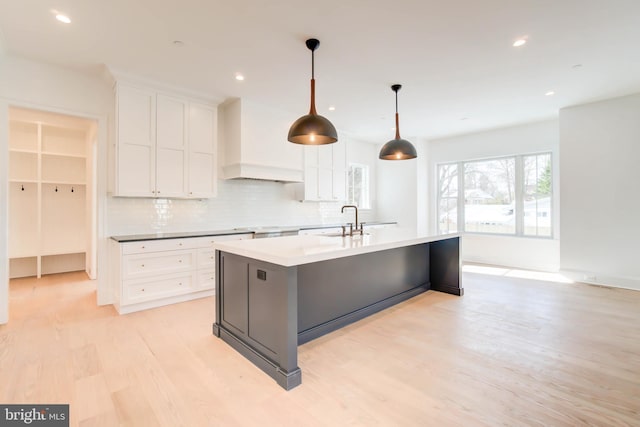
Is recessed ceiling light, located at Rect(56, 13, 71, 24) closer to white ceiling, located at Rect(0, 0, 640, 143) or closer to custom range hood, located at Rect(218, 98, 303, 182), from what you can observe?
white ceiling, located at Rect(0, 0, 640, 143)

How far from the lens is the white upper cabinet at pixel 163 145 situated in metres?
3.65

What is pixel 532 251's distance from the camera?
226 inches

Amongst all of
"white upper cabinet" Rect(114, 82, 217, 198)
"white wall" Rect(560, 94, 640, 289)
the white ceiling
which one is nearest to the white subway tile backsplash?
"white upper cabinet" Rect(114, 82, 217, 198)

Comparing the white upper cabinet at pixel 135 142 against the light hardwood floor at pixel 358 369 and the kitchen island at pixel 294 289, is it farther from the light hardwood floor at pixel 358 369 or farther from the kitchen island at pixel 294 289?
the kitchen island at pixel 294 289

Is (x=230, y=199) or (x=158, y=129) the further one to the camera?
(x=230, y=199)

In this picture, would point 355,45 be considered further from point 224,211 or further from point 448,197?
point 448,197

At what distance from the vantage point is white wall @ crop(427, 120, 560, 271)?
18.1 ft

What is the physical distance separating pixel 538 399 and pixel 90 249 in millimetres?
6330

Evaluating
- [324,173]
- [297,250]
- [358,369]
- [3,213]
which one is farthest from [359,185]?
[3,213]

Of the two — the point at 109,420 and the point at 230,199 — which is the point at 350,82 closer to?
the point at 230,199

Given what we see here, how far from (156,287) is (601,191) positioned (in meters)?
6.54

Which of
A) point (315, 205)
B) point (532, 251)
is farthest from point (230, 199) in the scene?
point (532, 251)

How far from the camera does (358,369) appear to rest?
2244 millimetres

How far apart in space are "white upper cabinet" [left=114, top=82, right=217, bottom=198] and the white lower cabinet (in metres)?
0.71
